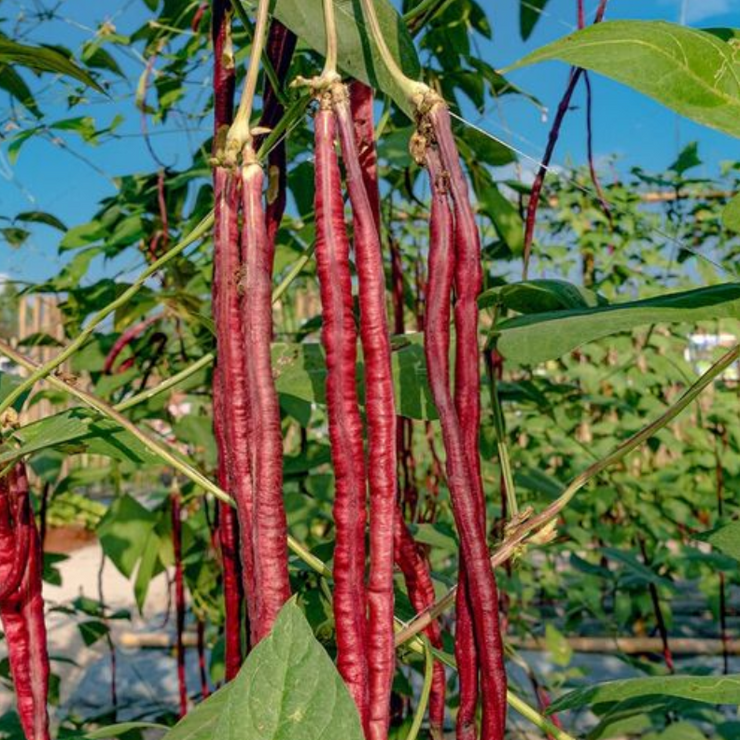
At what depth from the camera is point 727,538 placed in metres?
0.72

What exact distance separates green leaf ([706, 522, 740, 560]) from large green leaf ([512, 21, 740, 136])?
0.34 meters

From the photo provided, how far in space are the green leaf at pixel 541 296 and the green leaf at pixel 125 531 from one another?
3.15ft

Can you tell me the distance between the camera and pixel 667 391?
432 centimetres

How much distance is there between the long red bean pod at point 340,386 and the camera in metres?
0.46

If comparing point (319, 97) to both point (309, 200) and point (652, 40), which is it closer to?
point (652, 40)

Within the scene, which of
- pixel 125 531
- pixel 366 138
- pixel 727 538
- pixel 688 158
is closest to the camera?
pixel 366 138

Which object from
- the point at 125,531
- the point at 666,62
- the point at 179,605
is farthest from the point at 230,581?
the point at 125,531

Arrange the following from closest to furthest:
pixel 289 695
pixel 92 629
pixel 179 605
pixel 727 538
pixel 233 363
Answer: pixel 289 695 → pixel 233 363 → pixel 727 538 → pixel 179 605 → pixel 92 629

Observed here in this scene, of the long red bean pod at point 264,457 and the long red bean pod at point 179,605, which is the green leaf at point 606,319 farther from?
the long red bean pod at point 179,605

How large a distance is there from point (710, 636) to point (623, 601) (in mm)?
976

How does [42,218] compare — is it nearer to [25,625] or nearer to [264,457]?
[25,625]

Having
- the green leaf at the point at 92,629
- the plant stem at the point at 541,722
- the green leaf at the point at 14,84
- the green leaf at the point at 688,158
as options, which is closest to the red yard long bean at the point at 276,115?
the plant stem at the point at 541,722

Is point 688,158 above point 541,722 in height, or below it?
above

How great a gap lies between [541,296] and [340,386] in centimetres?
39
